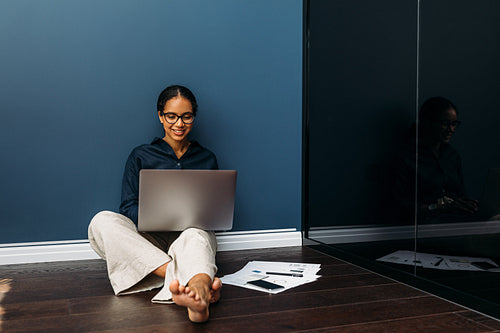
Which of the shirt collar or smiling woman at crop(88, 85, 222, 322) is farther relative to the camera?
the shirt collar

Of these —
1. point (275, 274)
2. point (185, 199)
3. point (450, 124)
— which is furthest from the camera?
point (275, 274)

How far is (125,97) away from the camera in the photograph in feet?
8.55

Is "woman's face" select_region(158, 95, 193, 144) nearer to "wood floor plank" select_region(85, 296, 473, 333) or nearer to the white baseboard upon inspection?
the white baseboard

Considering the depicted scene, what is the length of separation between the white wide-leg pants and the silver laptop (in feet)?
0.22

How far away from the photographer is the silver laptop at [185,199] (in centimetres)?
180

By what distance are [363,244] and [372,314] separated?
750mm

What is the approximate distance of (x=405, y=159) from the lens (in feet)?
6.54

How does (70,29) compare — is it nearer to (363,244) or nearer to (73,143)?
(73,143)

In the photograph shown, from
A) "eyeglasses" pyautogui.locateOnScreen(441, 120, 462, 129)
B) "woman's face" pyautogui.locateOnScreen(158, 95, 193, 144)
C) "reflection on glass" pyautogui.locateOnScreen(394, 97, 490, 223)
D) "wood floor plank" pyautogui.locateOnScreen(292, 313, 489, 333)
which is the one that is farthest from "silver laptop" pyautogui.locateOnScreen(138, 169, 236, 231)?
"eyeglasses" pyautogui.locateOnScreen(441, 120, 462, 129)

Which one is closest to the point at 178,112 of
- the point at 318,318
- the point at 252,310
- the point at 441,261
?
the point at 252,310

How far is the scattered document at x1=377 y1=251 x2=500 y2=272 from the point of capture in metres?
1.57

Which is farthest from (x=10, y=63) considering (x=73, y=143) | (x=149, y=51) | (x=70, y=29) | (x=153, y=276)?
(x=153, y=276)

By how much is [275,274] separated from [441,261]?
753mm

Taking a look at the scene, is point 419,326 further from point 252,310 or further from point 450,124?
point 450,124
